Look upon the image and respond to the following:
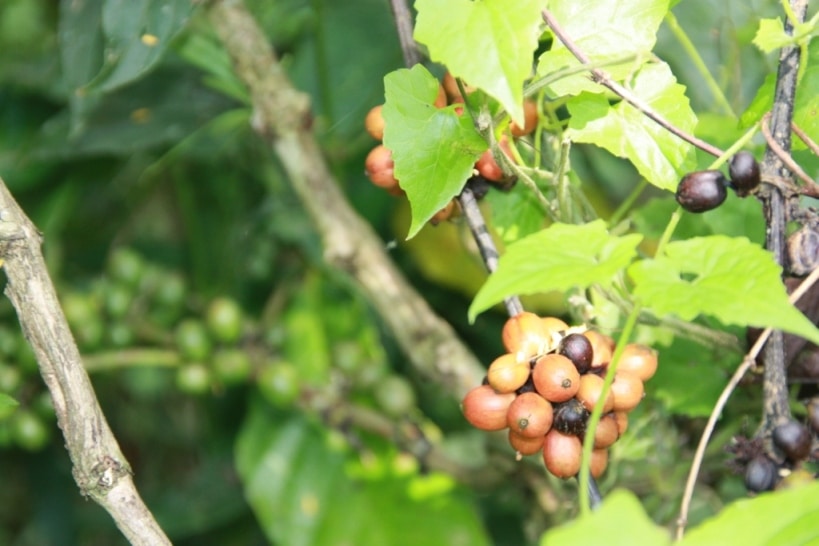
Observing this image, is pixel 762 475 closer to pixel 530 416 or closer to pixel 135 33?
pixel 530 416

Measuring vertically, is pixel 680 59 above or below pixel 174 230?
above

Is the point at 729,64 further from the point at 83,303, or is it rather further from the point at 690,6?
the point at 83,303

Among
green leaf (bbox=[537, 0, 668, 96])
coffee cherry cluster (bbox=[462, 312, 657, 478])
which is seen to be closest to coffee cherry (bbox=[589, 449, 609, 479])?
coffee cherry cluster (bbox=[462, 312, 657, 478])

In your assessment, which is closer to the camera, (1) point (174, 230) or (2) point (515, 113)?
(2) point (515, 113)

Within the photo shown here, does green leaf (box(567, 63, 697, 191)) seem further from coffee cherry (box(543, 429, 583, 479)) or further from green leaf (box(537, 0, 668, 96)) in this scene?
coffee cherry (box(543, 429, 583, 479))

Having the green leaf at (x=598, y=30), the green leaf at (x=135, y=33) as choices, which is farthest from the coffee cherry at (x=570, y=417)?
the green leaf at (x=135, y=33)

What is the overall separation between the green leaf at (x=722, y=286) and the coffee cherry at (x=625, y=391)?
0.32 ft

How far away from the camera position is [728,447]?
62 centimetres

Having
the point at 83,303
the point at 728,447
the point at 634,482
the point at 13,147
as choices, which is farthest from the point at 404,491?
the point at 13,147

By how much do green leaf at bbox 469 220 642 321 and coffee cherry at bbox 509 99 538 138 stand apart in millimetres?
187

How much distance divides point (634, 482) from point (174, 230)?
1.14 metres

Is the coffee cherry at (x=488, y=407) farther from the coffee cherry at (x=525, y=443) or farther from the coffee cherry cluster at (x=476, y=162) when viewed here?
the coffee cherry cluster at (x=476, y=162)

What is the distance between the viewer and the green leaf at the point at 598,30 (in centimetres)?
60

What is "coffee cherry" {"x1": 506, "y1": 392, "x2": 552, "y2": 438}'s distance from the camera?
1.84 feet
